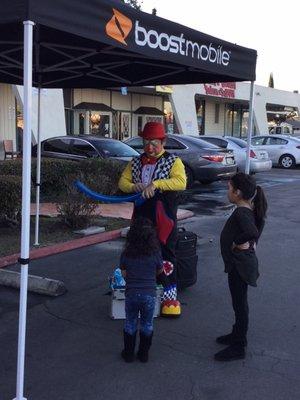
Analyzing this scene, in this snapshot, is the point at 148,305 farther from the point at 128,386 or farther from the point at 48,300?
the point at 48,300

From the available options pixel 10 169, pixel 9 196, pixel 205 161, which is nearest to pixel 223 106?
pixel 205 161

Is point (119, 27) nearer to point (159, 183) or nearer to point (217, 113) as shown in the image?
point (159, 183)

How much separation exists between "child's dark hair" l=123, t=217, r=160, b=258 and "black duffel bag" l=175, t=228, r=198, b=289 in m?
1.46

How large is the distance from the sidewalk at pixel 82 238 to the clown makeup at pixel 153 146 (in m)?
3.03

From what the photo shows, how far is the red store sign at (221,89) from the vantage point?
32938 mm

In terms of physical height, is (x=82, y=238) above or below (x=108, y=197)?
below

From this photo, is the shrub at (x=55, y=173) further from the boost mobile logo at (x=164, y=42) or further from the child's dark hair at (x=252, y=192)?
the child's dark hair at (x=252, y=192)

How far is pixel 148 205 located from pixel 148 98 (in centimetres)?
2913

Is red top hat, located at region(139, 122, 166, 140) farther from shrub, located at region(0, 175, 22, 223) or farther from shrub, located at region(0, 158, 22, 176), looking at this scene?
shrub, located at region(0, 158, 22, 176)

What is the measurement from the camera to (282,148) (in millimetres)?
23859

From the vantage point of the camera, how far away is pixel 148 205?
461 centimetres

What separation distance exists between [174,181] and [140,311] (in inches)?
45.3

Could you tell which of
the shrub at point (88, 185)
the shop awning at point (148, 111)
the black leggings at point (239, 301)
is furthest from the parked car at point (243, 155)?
the black leggings at point (239, 301)

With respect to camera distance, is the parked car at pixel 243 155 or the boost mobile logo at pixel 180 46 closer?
the boost mobile logo at pixel 180 46
